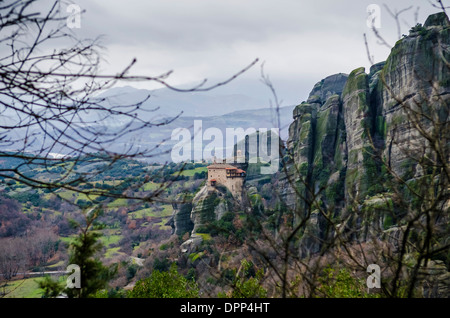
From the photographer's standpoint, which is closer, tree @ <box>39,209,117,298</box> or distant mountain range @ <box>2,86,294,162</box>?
distant mountain range @ <box>2,86,294,162</box>

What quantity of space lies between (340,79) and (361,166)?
20049 millimetres

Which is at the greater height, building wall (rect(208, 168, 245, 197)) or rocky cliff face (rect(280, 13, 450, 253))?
rocky cliff face (rect(280, 13, 450, 253))

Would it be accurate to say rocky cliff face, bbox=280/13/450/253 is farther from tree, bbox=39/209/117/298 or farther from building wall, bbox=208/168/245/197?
tree, bbox=39/209/117/298

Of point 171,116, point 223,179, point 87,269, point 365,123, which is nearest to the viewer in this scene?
point 171,116

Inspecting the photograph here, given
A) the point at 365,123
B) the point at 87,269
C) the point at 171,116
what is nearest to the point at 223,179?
the point at 365,123

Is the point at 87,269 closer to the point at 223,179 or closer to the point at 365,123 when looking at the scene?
the point at 365,123

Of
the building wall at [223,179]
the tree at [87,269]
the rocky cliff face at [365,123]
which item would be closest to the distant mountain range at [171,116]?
the tree at [87,269]

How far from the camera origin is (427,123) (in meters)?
19.2

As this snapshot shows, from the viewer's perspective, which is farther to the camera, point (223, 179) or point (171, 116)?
point (223, 179)

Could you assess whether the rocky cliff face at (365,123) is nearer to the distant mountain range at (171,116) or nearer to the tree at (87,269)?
Answer: the distant mountain range at (171,116)

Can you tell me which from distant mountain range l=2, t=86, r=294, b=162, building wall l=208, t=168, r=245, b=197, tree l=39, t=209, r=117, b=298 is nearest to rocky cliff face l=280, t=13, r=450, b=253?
distant mountain range l=2, t=86, r=294, b=162
